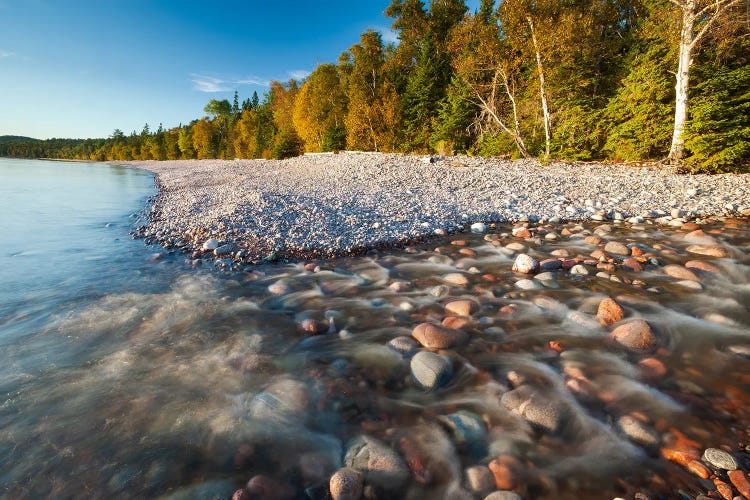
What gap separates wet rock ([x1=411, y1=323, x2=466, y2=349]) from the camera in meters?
2.86

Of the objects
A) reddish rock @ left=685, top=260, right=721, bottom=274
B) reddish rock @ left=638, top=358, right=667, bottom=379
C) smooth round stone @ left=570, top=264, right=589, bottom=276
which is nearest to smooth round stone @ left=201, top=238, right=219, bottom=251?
smooth round stone @ left=570, top=264, right=589, bottom=276

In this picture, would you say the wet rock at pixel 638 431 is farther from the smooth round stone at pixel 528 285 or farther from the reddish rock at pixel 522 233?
the reddish rock at pixel 522 233

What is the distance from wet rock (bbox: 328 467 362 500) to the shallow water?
6cm

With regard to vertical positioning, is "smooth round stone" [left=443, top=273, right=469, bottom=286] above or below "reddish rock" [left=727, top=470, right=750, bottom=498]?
above

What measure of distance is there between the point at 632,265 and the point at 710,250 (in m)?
1.41

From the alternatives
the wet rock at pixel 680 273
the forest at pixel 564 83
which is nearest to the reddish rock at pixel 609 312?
the wet rock at pixel 680 273

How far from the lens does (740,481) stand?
1.57 metres

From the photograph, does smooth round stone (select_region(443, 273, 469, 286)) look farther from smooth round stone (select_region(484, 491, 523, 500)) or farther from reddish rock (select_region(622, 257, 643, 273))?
smooth round stone (select_region(484, 491, 523, 500))

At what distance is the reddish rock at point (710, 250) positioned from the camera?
443 cm

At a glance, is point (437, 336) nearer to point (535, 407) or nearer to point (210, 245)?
point (535, 407)

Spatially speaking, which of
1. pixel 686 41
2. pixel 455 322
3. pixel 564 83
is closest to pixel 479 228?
pixel 455 322

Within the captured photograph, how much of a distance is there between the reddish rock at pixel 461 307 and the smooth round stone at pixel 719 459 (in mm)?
1823

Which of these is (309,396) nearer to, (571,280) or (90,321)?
(90,321)

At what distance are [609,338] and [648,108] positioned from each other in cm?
1229
